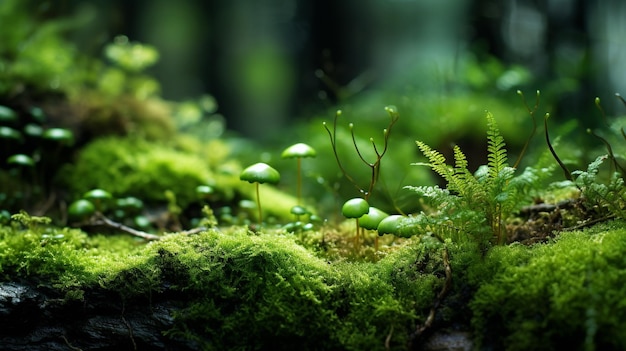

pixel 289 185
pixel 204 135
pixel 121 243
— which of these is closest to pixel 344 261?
pixel 121 243

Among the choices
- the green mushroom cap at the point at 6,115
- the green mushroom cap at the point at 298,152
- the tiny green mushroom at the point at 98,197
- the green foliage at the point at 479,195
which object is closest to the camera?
the green foliage at the point at 479,195

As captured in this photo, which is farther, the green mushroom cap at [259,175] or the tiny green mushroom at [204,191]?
the tiny green mushroom at [204,191]

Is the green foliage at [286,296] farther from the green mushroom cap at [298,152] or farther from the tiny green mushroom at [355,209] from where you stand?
the green mushroom cap at [298,152]

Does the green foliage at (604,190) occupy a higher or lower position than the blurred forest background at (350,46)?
lower

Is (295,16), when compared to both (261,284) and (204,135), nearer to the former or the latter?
(204,135)

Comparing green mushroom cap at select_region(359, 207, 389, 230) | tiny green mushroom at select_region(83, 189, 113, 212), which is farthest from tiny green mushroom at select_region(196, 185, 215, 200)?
green mushroom cap at select_region(359, 207, 389, 230)

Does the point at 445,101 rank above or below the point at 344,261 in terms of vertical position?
above

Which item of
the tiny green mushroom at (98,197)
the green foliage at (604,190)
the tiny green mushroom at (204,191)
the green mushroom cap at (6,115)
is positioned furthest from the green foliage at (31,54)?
the green foliage at (604,190)

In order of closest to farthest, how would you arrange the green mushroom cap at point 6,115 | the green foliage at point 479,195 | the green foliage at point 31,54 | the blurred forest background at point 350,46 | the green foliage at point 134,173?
the green foliage at point 479,195
the green mushroom cap at point 6,115
the green foliage at point 134,173
the green foliage at point 31,54
the blurred forest background at point 350,46

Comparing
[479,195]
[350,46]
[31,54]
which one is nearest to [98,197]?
[31,54]
